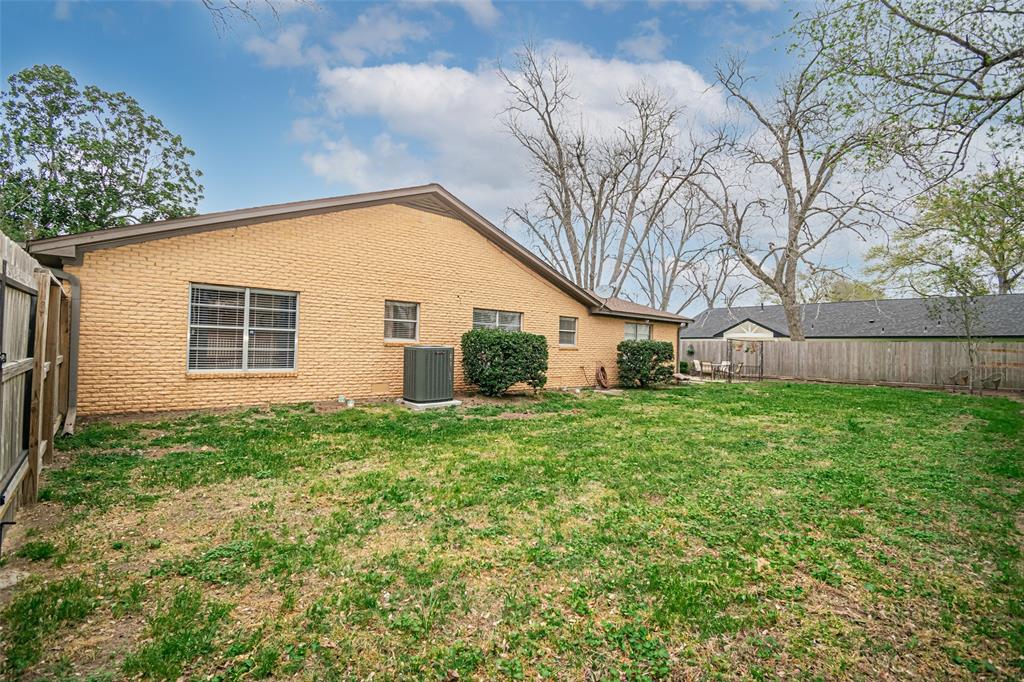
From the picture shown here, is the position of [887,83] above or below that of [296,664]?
above

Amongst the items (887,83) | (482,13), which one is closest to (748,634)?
(887,83)

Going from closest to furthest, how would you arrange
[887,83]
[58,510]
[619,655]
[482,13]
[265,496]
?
[619,655]
[58,510]
[265,496]
[887,83]
[482,13]

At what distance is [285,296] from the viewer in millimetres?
9641

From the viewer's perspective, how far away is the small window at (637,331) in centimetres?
1717

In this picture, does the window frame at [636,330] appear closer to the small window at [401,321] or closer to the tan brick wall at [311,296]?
the tan brick wall at [311,296]

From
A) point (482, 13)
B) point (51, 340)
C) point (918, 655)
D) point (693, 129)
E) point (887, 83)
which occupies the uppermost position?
point (693, 129)

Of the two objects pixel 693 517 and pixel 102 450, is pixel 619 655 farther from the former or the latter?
pixel 102 450

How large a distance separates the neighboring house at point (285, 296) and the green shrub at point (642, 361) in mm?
3565

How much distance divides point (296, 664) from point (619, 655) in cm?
156

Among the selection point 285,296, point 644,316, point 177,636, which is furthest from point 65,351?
point 644,316

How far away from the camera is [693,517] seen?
157 inches

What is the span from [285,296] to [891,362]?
22.6 metres

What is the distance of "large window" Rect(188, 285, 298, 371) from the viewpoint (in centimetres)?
863

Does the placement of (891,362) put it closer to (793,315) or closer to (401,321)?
(793,315)
